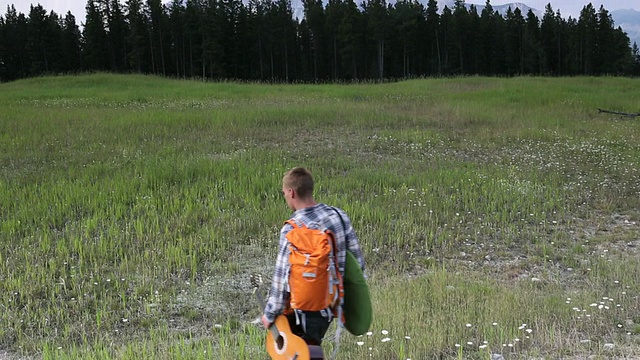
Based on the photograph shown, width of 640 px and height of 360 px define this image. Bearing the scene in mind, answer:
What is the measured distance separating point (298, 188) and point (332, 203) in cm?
587

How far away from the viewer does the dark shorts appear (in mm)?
3365

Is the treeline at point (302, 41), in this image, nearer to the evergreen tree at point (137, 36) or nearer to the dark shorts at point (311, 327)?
the evergreen tree at point (137, 36)

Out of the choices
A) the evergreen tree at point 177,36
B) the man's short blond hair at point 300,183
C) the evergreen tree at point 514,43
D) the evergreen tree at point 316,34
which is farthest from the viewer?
the evergreen tree at point 514,43

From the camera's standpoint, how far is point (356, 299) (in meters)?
3.49

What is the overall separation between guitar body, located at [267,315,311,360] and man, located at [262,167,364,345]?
0.05m

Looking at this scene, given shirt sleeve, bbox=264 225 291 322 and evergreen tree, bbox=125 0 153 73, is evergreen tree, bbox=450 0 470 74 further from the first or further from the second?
shirt sleeve, bbox=264 225 291 322

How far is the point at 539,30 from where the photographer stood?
6656cm

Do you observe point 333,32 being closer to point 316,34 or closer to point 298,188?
point 316,34

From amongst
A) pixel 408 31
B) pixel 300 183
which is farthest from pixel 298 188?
pixel 408 31

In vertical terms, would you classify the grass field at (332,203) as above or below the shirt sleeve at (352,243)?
below

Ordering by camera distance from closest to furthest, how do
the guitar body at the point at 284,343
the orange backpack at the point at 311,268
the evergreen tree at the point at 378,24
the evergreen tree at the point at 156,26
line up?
the orange backpack at the point at 311,268, the guitar body at the point at 284,343, the evergreen tree at the point at 378,24, the evergreen tree at the point at 156,26

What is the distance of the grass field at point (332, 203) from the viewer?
5020mm

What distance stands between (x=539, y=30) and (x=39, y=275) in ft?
229

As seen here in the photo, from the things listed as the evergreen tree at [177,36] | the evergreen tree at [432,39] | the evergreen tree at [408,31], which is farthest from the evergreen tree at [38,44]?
the evergreen tree at [432,39]
